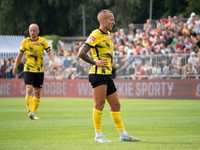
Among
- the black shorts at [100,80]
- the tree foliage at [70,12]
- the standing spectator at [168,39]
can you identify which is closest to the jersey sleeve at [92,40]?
the black shorts at [100,80]

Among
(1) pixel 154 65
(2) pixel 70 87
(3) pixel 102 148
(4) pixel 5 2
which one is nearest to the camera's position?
(3) pixel 102 148

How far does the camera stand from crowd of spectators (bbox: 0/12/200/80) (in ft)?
62.6

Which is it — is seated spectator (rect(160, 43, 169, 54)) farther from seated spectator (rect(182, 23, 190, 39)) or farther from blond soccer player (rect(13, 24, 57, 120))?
blond soccer player (rect(13, 24, 57, 120))

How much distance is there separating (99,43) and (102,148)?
1.89 meters

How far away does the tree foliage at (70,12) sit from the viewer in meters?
39.8

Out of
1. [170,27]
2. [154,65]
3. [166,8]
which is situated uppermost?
Answer: [166,8]

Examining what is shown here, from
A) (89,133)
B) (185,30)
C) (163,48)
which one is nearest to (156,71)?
(163,48)

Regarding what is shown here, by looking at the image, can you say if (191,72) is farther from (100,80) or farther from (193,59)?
(100,80)

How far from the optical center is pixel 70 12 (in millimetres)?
43531

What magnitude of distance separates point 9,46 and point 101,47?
73.9 feet

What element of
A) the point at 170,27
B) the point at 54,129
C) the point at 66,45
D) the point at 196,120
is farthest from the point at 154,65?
the point at 66,45

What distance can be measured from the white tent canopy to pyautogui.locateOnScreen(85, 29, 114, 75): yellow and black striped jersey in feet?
70.8

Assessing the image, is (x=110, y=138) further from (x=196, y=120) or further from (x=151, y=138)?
(x=196, y=120)

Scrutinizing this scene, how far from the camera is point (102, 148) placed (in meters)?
6.16
